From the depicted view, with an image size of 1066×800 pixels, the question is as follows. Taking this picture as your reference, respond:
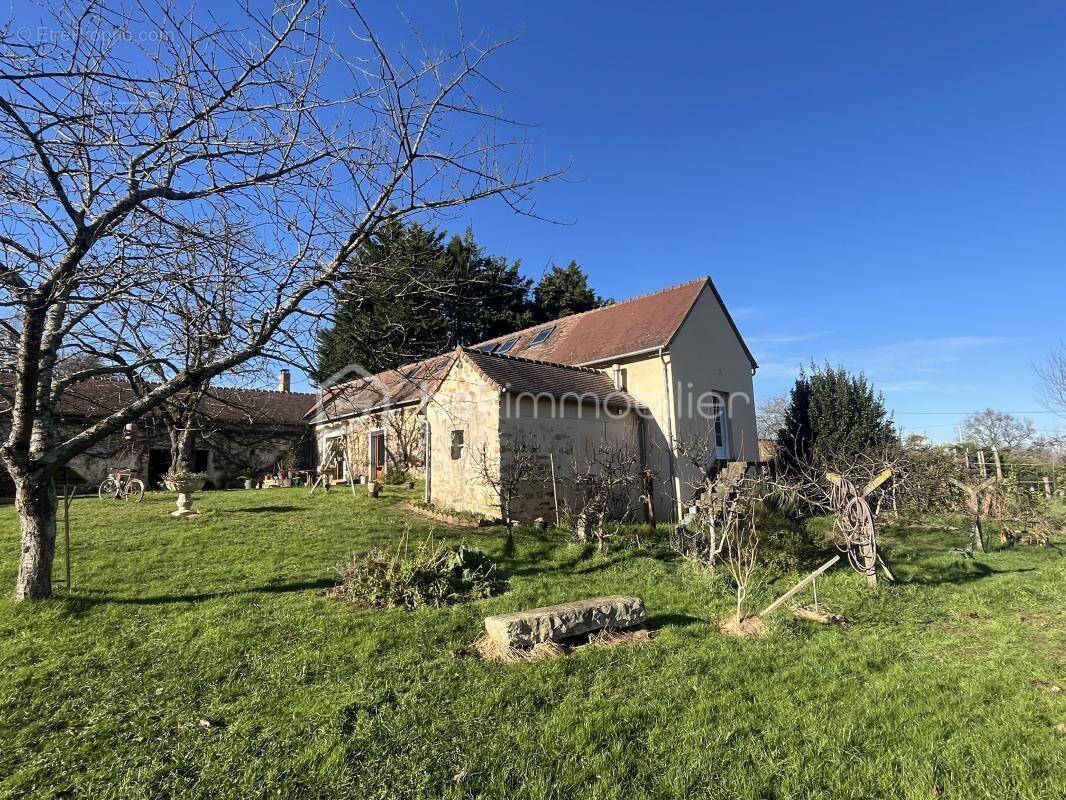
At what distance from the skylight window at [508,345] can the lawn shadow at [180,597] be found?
13.9 meters

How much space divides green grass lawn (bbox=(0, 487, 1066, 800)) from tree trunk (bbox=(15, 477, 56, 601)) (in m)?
0.24

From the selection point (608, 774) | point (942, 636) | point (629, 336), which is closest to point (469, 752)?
point (608, 774)

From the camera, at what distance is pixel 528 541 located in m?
9.89

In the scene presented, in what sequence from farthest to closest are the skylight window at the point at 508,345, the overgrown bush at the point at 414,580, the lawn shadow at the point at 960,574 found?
1. the skylight window at the point at 508,345
2. the lawn shadow at the point at 960,574
3. the overgrown bush at the point at 414,580

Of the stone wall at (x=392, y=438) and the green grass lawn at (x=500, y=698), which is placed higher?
the stone wall at (x=392, y=438)

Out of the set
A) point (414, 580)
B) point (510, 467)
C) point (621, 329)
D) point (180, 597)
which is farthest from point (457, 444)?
point (180, 597)

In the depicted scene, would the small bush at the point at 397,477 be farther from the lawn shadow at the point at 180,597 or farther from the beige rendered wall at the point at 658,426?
the lawn shadow at the point at 180,597

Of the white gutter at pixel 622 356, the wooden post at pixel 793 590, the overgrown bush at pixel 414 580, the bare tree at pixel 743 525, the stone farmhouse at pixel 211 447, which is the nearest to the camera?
the wooden post at pixel 793 590

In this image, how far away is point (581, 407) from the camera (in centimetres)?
1297

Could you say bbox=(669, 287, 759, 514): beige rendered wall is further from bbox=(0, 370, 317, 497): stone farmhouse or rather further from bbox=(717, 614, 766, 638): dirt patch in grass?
bbox=(0, 370, 317, 497): stone farmhouse

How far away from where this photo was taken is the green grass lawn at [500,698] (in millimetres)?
3195

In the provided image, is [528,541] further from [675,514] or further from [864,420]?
[864,420]

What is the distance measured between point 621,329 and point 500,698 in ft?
43.3

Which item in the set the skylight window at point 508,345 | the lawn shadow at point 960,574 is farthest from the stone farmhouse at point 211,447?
the lawn shadow at point 960,574
